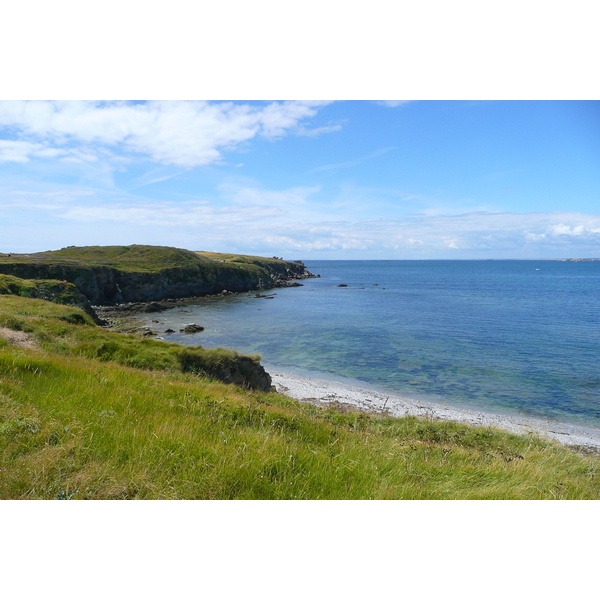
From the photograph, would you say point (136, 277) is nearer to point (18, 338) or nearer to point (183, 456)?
point (18, 338)

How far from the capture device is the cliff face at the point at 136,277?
64675 millimetres

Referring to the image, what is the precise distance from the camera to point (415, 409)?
75.4ft

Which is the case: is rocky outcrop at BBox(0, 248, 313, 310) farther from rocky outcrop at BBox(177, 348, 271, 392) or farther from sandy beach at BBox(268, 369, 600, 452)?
rocky outcrop at BBox(177, 348, 271, 392)

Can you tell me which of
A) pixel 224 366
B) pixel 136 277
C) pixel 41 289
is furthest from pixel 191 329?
pixel 136 277

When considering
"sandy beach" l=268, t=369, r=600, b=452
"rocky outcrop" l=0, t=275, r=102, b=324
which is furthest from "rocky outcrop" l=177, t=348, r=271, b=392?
"rocky outcrop" l=0, t=275, r=102, b=324

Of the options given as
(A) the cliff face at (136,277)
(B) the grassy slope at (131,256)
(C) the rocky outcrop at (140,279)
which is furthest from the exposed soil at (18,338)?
(B) the grassy slope at (131,256)

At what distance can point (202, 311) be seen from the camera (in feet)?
217

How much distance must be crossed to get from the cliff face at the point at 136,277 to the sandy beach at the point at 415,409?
5538cm

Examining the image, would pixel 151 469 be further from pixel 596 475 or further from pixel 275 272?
pixel 275 272

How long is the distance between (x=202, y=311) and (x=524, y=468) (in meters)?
63.8

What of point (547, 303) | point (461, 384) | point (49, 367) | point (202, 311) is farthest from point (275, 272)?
point (49, 367)

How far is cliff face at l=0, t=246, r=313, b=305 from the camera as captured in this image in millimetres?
64675

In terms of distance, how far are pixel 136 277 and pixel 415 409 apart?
71606mm

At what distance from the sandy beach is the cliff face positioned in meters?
55.4
